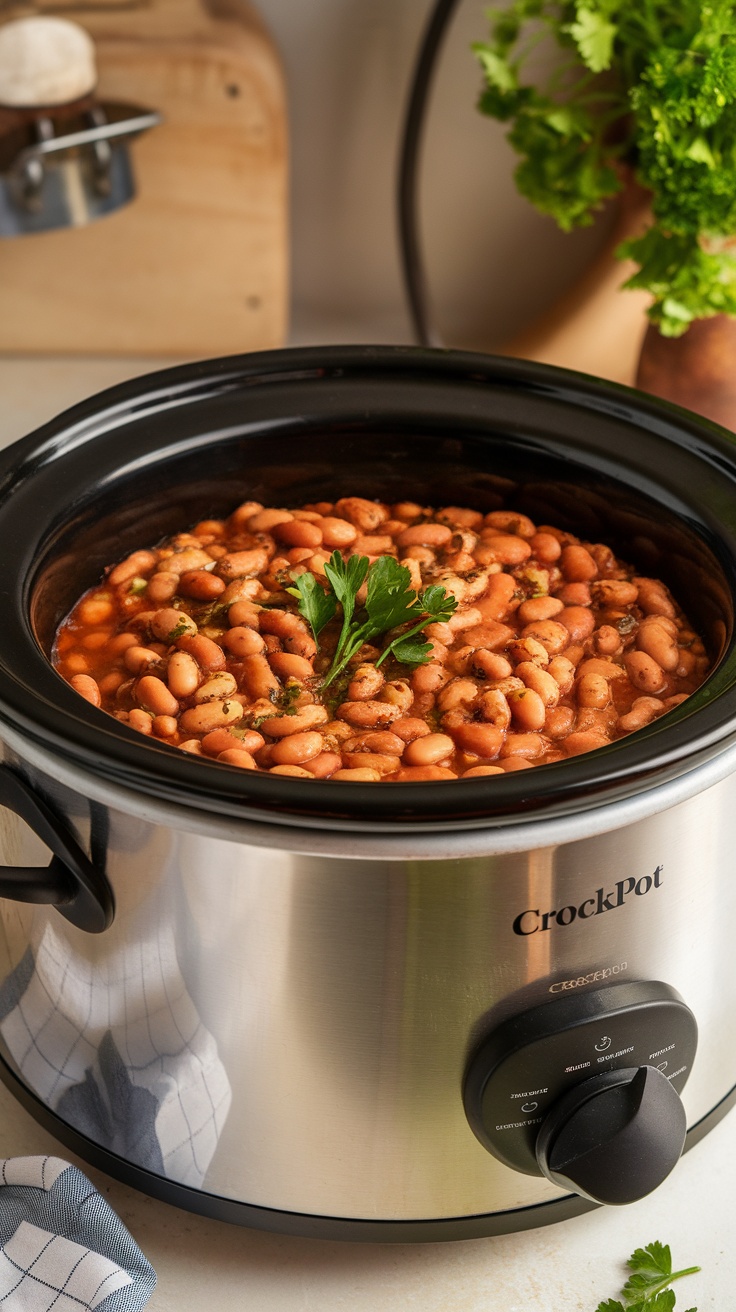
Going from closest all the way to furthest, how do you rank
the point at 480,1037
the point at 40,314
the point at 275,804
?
the point at 275,804 < the point at 480,1037 < the point at 40,314

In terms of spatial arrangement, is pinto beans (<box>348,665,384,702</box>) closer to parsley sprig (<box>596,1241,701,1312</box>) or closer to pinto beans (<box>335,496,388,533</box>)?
pinto beans (<box>335,496,388,533</box>)

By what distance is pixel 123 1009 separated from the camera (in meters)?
0.99

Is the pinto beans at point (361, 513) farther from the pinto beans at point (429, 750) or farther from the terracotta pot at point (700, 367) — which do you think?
the terracotta pot at point (700, 367)

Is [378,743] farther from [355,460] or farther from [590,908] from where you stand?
[355,460]

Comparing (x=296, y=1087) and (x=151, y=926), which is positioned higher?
(x=151, y=926)

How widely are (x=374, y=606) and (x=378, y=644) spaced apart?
4 centimetres

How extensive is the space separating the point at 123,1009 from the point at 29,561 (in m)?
0.36

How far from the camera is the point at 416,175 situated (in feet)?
7.33

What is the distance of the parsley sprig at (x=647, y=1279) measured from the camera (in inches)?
39.5

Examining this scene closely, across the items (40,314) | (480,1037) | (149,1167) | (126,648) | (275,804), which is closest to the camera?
(275,804)

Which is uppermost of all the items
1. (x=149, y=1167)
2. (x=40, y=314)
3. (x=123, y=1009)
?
(x=40, y=314)

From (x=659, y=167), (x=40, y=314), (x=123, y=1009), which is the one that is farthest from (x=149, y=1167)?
(x=40, y=314)

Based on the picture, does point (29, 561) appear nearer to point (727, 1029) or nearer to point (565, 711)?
point (565, 711)

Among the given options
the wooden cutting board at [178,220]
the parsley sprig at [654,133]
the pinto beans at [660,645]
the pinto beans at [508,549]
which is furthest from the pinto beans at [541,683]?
the wooden cutting board at [178,220]
